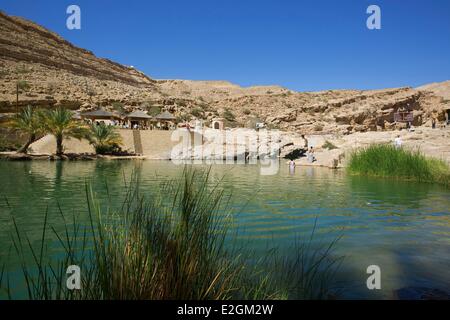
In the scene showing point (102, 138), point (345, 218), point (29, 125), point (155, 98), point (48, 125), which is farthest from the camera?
point (155, 98)

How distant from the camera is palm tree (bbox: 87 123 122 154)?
25984mm

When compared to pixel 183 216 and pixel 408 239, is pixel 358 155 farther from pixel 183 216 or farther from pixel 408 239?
pixel 183 216

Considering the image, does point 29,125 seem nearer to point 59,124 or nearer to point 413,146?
point 59,124

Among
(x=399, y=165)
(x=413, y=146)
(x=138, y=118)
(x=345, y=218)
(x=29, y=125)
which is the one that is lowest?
(x=345, y=218)

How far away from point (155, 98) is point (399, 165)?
1702 inches

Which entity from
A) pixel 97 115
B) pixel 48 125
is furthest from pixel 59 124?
pixel 97 115

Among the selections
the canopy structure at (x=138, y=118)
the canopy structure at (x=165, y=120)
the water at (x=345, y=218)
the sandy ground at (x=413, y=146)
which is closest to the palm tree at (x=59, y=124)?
the canopy structure at (x=138, y=118)

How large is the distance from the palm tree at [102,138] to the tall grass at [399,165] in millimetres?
17332

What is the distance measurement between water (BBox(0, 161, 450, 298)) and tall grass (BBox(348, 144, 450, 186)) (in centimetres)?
98

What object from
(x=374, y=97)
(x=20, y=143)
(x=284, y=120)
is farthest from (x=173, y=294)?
(x=374, y=97)

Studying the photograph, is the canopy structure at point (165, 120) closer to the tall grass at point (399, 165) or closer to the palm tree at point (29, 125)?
the palm tree at point (29, 125)

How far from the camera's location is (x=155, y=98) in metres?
52.5

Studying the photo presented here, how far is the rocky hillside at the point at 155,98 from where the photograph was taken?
4069 centimetres
